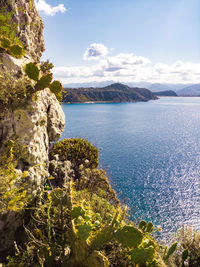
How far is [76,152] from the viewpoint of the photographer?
11.7m

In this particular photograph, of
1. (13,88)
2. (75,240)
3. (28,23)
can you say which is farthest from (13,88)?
(28,23)

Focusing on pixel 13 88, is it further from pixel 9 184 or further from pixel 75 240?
pixel 75 240

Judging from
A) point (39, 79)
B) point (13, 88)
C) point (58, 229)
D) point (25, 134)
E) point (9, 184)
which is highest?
point (39, 79)

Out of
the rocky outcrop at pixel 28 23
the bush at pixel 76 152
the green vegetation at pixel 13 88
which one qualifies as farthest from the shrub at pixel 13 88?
the bush at pixel 76 152

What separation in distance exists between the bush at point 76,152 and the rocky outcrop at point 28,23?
5.28 m

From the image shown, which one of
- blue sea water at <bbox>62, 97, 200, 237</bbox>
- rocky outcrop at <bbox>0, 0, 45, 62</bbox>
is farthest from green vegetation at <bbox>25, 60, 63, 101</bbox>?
blue sea water at <bbox>62, 97, 200, 237</bbox>

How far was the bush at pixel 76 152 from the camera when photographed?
11070 millimetres

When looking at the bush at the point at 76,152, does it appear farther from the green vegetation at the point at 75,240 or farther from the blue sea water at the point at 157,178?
the green vegetation at the point at 75,240

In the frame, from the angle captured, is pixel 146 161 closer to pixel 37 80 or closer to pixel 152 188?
pixel 152 188

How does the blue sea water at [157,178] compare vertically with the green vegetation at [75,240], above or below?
below

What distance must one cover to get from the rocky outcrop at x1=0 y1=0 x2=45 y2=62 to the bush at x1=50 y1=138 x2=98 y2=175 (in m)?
5.28

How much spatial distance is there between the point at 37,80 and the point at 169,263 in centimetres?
759

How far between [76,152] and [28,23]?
7452mm

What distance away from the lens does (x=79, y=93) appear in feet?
466
